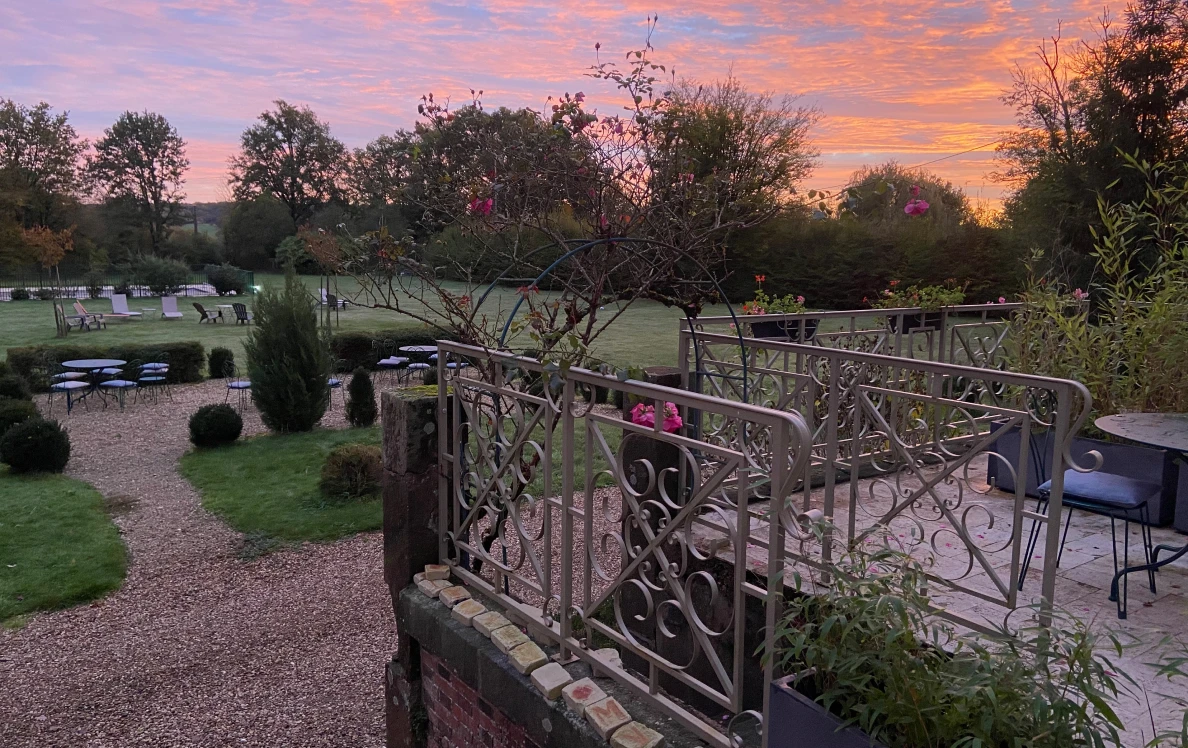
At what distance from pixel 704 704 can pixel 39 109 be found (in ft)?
151

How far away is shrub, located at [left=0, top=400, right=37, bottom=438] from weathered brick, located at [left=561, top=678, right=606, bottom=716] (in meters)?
9.74

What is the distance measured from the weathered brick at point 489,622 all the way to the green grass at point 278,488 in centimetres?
473

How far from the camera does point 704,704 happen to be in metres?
4.09

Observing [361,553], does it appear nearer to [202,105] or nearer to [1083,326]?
[1083,326]

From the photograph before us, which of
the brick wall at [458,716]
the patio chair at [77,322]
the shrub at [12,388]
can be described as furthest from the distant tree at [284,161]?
the brick wall at [458,716]

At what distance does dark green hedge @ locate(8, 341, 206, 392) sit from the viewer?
1342cm

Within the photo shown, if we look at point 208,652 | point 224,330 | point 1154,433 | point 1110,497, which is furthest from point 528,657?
point 224,330

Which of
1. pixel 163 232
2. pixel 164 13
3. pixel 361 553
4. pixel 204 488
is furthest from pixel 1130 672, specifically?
pixel 163 232

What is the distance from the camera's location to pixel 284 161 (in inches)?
1759

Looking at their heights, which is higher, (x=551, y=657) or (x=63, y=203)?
(x=63, y=203)

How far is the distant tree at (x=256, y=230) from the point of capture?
40.2 meters

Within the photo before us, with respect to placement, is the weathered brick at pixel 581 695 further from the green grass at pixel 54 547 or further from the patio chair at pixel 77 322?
the patio chair at pixel 77 322

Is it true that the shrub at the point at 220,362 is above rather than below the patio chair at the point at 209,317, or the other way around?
below

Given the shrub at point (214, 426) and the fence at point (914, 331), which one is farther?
the shrub at point (214, 426)
